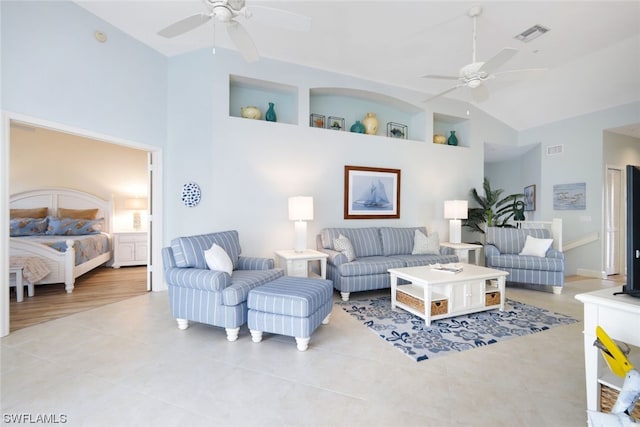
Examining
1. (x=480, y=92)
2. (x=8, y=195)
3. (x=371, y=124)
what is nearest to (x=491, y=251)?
(x=480, y=92)

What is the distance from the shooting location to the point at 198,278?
8.95 feet

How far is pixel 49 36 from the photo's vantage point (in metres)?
3.02

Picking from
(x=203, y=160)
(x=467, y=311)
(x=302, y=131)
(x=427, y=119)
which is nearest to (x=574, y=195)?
(x=427, y=119)

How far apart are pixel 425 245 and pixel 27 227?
22.1 ft

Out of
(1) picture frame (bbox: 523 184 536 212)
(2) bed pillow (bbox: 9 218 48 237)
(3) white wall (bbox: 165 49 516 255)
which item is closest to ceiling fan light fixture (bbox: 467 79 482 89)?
(3) white wall (bbox: 165 49 516 255)

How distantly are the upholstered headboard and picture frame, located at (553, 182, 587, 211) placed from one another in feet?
29.9

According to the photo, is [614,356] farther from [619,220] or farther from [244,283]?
[619,220]

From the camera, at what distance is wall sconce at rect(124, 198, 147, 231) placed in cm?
620

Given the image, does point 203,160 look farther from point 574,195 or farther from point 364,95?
point 574,195

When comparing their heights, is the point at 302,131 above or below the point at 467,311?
above

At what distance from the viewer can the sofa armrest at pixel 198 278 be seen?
267 centimetres

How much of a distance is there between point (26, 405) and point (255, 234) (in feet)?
9.25

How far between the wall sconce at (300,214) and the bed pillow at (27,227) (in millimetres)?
4680

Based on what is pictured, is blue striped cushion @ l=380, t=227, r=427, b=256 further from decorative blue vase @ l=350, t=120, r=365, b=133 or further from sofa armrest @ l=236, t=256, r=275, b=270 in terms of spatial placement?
sofa armrest @ l=236, t=256, r=275, b=270
